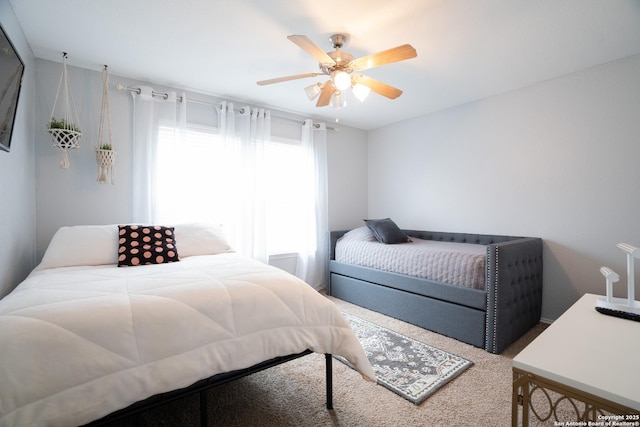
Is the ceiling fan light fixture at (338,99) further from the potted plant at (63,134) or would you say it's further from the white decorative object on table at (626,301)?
the potted plant at (63,134)

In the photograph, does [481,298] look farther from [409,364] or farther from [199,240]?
[199,240]

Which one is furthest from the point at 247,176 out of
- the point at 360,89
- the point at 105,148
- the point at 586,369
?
the point at 586,369

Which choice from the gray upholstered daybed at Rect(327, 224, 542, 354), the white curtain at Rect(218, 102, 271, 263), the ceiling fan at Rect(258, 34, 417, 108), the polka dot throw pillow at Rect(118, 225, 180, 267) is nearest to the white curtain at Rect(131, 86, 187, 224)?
the polka dot throw pillow at Rect(118, 225, 180, 267)

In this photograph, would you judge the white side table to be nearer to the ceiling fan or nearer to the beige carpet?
the beige carpet

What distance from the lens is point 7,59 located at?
4.85 feet

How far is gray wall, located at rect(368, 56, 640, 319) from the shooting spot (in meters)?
2.36

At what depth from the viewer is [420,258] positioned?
2711 mm

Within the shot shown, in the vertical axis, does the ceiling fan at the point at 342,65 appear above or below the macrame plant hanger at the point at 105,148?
above

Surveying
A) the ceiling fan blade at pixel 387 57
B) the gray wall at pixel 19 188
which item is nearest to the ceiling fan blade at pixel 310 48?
the ceiling fan blade at pixel 387 57

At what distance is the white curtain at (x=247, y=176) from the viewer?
3129 mm

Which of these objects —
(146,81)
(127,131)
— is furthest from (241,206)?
(146,81)

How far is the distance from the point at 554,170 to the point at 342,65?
231cm

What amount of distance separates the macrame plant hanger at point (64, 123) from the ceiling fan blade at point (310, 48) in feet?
6.19

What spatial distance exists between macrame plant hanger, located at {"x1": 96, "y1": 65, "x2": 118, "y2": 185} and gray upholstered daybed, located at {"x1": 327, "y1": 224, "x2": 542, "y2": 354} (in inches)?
104
